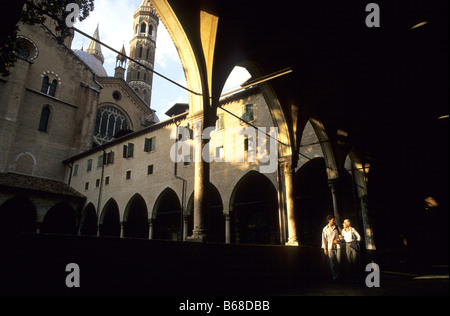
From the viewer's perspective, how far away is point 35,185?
21172mm

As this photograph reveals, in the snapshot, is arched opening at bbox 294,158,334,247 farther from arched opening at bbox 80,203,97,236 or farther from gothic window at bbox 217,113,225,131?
arched opening at bbox 80,203,97,236

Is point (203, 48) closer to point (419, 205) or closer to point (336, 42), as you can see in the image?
point (336, 42)

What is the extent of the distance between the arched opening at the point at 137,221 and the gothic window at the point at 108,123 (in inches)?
448

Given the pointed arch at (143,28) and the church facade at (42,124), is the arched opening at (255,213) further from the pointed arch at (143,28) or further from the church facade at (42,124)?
the pointed arch at (143,28)

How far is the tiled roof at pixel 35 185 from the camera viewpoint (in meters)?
19.7

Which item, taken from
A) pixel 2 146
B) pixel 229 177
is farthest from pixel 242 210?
pixel 2 146

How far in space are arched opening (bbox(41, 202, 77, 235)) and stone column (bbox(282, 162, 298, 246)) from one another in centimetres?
2092

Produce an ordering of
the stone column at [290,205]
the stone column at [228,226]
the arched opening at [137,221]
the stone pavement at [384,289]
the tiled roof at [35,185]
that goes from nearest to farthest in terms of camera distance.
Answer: the stone pavement at [384,289] → the stone column at [290,205] → the stone column at [228,226] → the tiled roof at [35,185] → the arched opening at [137,221]

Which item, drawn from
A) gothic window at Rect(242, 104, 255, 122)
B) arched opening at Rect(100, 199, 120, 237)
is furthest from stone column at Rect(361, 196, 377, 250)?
arched opening at Rect(100, 199, 120, 237)

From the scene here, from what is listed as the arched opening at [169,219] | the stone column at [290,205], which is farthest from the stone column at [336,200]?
the arched opening at [169,219]

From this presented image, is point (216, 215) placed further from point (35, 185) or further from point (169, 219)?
point (35, 185)

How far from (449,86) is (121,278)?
8.90 metres

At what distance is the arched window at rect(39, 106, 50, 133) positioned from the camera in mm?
25256

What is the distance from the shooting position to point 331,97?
8.64 meters
